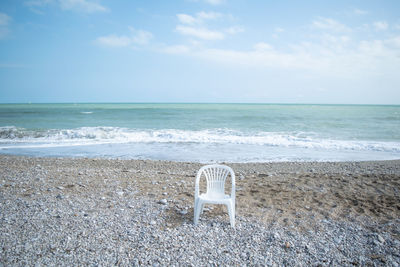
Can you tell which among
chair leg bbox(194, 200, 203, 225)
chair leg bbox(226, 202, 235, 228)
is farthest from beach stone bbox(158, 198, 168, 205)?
chair leg bbox(226, 202, 235, 228)

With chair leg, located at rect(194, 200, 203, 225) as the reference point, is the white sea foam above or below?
below

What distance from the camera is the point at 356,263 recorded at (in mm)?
3291

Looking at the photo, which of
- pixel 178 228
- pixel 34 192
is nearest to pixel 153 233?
pixel 178 228

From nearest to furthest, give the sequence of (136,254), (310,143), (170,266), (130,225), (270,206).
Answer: (170,266) → (136,254) → (130,225) → (270,206) → (310,143)

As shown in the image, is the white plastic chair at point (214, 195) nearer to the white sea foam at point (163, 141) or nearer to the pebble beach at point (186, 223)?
the pebble beach at point (186, 223)

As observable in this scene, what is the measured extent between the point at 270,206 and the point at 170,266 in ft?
8.49

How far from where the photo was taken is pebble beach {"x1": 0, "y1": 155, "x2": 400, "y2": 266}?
3316 mm

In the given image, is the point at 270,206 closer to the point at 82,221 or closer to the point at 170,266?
the point at 170,266

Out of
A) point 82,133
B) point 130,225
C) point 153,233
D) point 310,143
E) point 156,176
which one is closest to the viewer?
point 153,233

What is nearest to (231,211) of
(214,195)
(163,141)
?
(214,195)

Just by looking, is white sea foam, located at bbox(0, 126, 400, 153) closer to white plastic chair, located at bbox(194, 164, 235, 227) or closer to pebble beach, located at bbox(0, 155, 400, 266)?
pebble beach, located at bbox(0, 155, 400, 266)

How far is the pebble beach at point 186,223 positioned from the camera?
3316 millimetres

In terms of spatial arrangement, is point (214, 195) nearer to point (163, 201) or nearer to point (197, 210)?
point (197, 210)

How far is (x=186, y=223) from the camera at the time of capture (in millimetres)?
4262
